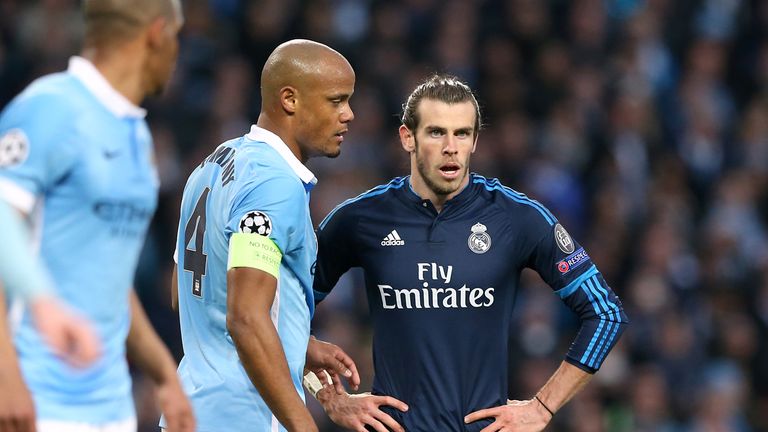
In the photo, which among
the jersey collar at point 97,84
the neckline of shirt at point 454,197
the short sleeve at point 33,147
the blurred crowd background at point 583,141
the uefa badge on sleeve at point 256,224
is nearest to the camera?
the short sleeve at point 33,147

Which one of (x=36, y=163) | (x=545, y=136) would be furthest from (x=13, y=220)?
(x=545, y=136)

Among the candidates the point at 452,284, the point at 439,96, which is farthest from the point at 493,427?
the point at 439,96

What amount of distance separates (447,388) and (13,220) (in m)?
2.60

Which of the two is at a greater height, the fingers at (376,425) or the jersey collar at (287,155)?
the jersey collar at (287,155)

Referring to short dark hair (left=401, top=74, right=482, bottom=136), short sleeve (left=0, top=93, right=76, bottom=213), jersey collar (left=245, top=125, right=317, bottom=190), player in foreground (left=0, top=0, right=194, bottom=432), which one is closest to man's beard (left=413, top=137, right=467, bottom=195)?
short dark hair (left=401, top=74, right=482, bottom=136)

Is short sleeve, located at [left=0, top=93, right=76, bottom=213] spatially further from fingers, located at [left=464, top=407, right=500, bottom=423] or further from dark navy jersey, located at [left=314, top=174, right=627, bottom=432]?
fingers, located at [left=464, top=407, right=500, bottom=423]

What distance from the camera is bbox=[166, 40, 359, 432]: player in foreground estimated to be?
4.54m

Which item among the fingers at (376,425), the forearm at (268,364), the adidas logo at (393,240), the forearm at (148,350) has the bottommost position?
the fingers at (376,425)

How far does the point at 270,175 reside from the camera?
4742 millimetres

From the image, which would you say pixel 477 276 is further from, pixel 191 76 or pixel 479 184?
pixel 191 76

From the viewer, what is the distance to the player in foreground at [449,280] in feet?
17.9

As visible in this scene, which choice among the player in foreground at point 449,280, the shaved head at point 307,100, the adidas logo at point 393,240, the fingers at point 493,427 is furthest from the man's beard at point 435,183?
the fingers at point 493,427

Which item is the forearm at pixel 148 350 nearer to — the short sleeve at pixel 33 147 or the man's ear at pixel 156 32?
the short sleeve at pixel 33 147

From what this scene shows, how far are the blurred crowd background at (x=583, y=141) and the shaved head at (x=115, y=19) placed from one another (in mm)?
6862
